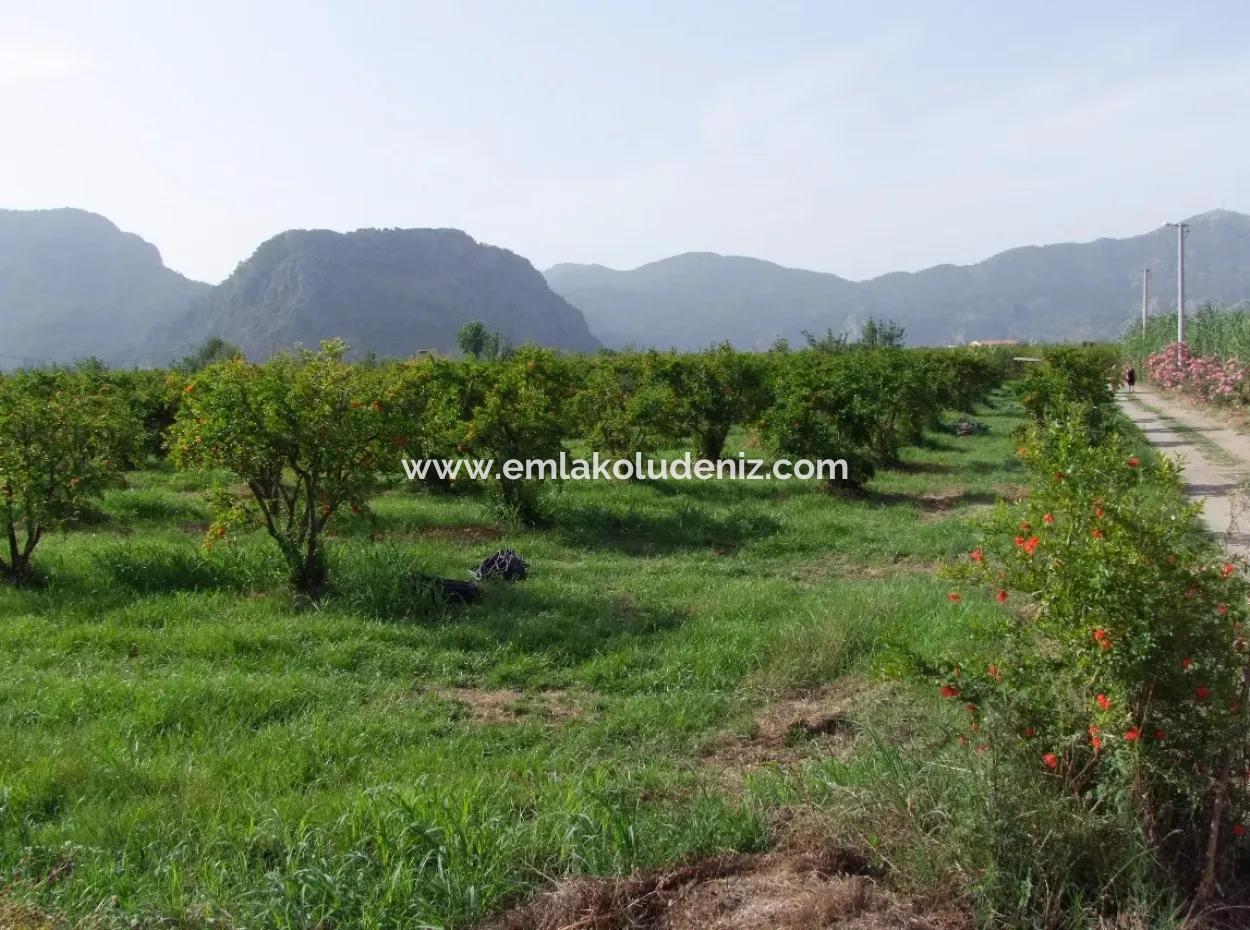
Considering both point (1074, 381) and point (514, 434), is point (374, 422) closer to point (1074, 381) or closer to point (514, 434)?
point (514, 434)

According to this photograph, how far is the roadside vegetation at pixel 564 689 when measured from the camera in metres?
2.94

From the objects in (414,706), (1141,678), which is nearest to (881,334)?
(414,706)

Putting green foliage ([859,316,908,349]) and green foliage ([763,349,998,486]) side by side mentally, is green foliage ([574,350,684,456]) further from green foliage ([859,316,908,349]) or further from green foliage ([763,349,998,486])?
green foliage ([859,316,908,349])

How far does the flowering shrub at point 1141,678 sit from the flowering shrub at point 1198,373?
23.2 m

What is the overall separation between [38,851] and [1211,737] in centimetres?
412

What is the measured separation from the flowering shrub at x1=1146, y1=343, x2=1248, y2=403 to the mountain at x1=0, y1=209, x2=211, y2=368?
104558mm

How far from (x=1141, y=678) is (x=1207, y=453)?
16277mm

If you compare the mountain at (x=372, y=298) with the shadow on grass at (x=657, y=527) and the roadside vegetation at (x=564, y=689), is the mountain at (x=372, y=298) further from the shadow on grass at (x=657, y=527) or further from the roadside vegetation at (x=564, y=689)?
the roadside vegetation at (x=564, y=689)

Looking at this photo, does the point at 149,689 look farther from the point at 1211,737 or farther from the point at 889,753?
the point at 1211,737

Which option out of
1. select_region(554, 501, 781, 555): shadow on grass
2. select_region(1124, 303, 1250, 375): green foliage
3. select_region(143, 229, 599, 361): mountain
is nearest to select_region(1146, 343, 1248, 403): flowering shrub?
select_region(1124, 303, 1250, 375): green foliage

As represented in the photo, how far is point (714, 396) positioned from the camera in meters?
15.2

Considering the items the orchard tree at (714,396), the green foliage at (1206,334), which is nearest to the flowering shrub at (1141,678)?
the orchard tree at (714,396)

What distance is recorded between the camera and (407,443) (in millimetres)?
8195

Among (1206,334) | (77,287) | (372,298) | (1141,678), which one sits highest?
(77,287)
